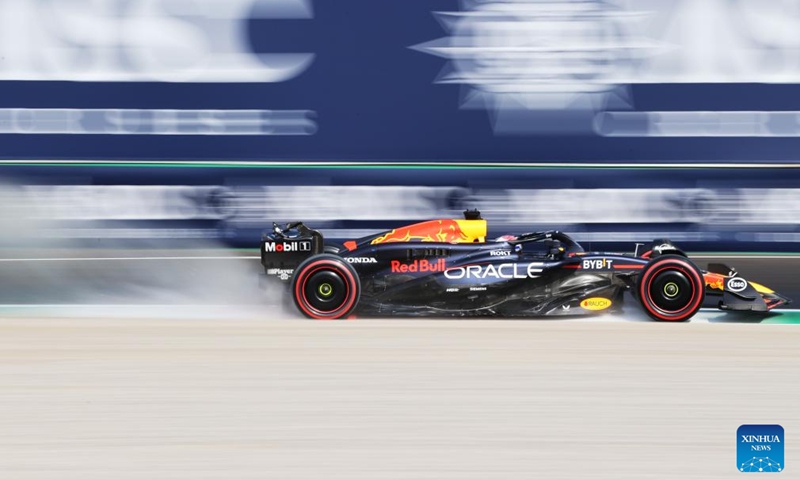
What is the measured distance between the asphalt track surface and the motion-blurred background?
A: 155cm

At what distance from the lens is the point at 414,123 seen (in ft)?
25.9

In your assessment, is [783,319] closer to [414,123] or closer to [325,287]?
[325,287]

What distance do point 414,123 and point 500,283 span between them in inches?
93.0

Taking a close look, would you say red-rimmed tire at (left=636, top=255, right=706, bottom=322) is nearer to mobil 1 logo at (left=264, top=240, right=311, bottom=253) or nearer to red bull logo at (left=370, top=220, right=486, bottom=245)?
red bull logo at (left=370, top=220, right=486, bottom=245)

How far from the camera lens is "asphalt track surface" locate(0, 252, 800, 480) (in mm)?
3430

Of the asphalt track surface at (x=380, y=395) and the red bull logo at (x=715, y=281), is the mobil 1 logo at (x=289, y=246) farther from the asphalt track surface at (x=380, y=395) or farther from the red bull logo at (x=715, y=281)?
the red bull logo at (x=715, y=281)

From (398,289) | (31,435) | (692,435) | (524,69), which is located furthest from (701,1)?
(31,435)

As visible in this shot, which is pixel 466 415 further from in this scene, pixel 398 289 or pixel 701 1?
pixel 701 1

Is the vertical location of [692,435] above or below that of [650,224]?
below

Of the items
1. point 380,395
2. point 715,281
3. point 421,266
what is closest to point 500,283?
point 421,266

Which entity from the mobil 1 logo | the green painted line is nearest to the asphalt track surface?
the green painted line

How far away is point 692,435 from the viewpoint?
3713 mm

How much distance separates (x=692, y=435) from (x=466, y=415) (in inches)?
33.6

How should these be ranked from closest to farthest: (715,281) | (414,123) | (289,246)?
(715,281)
(289,246)
(414,123)
